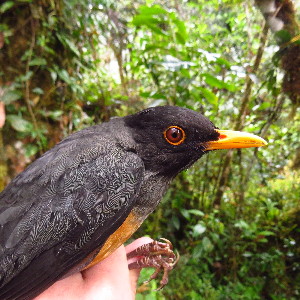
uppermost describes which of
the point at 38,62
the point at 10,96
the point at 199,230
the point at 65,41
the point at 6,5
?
the point at 6,5

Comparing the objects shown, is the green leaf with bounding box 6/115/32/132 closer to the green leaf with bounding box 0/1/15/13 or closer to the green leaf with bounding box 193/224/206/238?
the green leaf with bounding box 0/1/15/13

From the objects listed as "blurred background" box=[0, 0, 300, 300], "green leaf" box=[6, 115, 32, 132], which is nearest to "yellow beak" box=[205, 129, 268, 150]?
"blurred background" box=[0, 0, 300, 300]

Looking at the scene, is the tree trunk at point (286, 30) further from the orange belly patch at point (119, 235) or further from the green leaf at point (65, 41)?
the orange belly patch at point (119, 235)

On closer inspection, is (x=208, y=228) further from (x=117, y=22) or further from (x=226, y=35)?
(x=117, y=22)

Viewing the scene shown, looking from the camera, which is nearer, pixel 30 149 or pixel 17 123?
pixel 17 123

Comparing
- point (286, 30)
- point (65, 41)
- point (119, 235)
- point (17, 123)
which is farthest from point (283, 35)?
point (17, 123)

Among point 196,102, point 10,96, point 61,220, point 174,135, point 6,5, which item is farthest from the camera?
point 196,102

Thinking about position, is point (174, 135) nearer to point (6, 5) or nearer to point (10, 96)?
point (10, 96)
